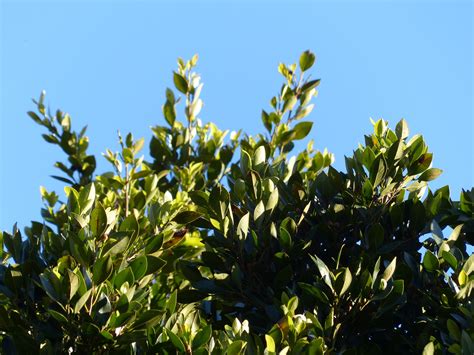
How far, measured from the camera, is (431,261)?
13.3 ft

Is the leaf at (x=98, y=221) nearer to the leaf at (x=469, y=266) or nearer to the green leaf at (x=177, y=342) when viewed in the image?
the green leaf at (x=177, y=342)

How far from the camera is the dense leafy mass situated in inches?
150

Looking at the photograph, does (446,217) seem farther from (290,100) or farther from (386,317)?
(290,100)

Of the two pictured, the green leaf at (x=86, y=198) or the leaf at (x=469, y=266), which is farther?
the green leaf at (x=86, y=198)

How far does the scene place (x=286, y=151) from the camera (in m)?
6.78

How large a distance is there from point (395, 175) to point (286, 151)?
225 centimetres

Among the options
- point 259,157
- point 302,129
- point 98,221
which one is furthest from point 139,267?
point 302,129

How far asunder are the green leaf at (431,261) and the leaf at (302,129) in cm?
272

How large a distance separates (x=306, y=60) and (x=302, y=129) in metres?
0.63

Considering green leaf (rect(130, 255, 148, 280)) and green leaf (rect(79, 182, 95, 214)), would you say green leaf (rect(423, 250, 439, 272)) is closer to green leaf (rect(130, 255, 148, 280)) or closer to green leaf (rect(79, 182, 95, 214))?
green leaf (rect(130, 255, 148, 280))

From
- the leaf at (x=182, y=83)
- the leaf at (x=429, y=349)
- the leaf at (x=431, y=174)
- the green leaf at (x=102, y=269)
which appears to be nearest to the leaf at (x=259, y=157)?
the leaf at (x=431, y=174)

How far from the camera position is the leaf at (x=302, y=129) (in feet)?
21.9

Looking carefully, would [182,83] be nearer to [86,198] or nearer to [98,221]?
[86,198]

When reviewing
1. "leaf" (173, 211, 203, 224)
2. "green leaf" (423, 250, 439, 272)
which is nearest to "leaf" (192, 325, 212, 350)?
"green leaf" (423, 250, 439, 272)
